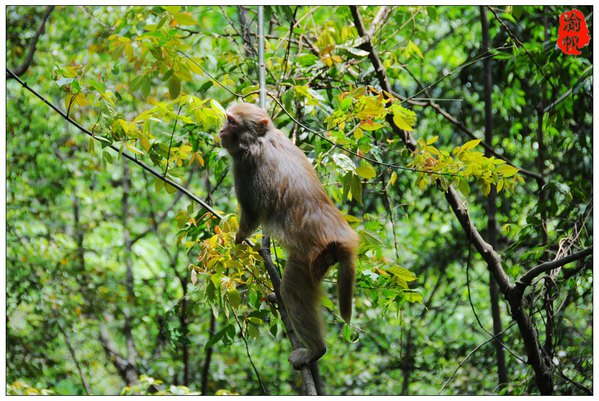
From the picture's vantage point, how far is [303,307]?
13.6ft

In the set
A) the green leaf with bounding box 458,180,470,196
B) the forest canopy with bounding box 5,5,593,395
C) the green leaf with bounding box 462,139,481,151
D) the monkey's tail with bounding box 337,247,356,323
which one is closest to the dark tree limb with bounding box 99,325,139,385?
the forest canopy with bounding box 5,5,593,395

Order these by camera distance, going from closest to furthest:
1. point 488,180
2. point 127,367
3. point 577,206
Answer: point 488,180 → point 577,206 → point 127,367

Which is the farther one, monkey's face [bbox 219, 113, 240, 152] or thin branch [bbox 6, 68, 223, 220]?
monkey's face [bbox 219, 113, 240, 152]

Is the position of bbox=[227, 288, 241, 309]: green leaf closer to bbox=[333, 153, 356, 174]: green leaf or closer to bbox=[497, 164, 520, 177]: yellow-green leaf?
bbox=[333, 153, 356, 174]: green leaf

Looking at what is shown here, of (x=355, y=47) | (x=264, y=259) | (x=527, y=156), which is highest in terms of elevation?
(x=527, y=156)

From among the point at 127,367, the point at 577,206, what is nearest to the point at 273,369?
the point at 127,367

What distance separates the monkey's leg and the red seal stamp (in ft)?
9.18

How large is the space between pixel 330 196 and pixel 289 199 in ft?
6.21

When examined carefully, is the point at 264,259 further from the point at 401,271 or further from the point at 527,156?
the point at 527,156

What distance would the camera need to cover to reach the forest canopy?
15.3ft

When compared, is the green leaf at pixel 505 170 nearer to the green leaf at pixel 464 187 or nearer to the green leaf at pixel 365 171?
the green leaf at pixel 464 187

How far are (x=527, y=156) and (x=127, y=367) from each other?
729cm

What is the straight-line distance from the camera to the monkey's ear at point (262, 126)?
460cm

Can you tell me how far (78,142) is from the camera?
1163cm
